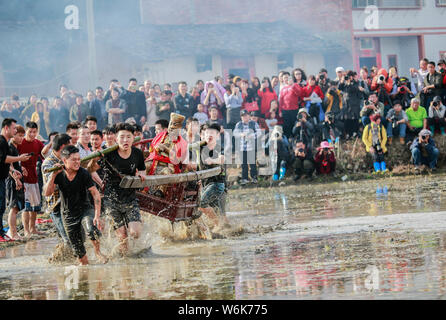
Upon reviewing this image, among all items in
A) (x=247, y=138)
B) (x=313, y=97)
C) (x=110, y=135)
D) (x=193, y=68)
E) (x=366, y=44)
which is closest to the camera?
(x=110, y=135)

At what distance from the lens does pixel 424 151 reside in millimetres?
18969

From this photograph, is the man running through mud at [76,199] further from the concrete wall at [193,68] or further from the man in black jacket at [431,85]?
the concrete wall at [193,68]

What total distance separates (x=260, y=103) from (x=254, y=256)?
1177 centimetres

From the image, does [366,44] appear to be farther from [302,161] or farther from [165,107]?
[165,107]

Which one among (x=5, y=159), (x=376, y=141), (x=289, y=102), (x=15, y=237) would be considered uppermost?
(x=289, y=102)

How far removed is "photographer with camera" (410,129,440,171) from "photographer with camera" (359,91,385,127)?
124 centimetres

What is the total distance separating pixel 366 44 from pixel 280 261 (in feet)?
126

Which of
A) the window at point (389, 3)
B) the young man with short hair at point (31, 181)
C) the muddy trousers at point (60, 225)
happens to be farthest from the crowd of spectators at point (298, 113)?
the window at point (389, 3)

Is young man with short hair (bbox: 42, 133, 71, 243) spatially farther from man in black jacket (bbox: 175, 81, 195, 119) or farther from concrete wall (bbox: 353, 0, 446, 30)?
concrete wall (bbox: 353, 0, 446, 30)

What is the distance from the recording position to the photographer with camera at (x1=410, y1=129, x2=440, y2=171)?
18.8 meters

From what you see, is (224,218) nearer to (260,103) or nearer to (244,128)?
(244,128)

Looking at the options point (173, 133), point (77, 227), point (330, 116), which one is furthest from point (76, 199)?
point (330, 116)

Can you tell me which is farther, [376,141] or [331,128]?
[331,128]
